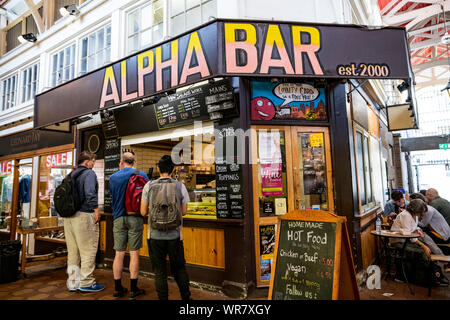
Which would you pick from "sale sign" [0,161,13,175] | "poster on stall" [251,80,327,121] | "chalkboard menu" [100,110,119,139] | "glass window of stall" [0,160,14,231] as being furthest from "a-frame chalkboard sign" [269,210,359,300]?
"sale sign" [0,161,13,175]

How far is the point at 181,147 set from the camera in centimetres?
612

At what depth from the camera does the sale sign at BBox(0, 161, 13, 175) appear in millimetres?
9041

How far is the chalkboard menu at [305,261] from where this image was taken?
2.71 metres

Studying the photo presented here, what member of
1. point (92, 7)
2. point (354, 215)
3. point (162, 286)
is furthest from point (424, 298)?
point (92, 7)

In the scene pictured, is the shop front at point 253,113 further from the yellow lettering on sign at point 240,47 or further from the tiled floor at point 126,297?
the tiled floor at point 126,297

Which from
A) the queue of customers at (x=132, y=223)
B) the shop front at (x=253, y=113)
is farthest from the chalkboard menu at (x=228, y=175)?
the queue of customers at (x=132, y=223)

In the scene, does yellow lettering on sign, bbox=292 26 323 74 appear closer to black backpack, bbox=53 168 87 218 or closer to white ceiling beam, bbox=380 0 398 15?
black backpack, bbox=53 168 87 218

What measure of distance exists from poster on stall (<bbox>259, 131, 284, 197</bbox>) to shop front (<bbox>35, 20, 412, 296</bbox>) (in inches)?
0.6

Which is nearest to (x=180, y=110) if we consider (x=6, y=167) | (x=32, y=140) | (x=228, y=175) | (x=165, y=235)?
(x=228, y=175)

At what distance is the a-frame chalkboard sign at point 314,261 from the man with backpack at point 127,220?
2.11m

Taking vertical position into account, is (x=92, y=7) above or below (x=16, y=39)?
below
